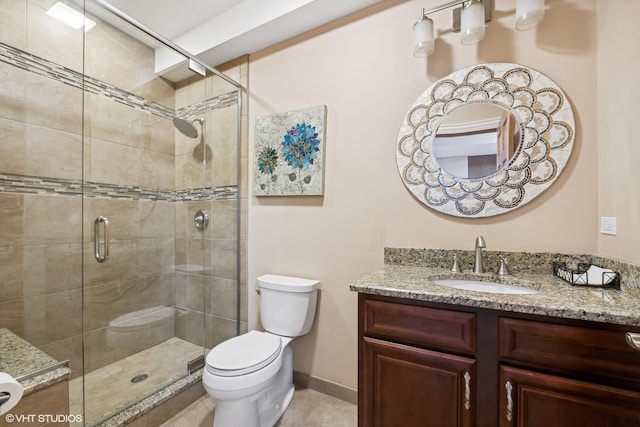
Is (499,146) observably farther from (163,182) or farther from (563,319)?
(163,182)

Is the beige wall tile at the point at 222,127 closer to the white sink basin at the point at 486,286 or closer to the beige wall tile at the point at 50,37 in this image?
the beige wall tile at the point at 50,37

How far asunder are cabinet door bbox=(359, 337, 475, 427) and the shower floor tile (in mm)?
1363

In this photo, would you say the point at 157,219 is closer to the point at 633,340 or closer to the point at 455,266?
the point at 455,266

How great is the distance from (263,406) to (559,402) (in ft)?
4.38

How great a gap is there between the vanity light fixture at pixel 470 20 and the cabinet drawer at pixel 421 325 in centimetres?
131

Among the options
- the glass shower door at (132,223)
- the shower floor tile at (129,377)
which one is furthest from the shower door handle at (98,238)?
the shower floor tile at (129,377)

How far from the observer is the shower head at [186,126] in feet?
7.50

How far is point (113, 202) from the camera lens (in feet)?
6.74

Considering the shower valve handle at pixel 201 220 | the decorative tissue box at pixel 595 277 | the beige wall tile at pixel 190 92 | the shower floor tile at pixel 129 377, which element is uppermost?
the beige wall tile at pixel 190 92

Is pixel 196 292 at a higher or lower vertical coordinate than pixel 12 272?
lower

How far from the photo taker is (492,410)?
0.95 m

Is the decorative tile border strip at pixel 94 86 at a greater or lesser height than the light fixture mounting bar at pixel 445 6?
lesser

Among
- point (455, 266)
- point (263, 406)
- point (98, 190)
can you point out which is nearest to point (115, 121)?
point (98, 190)

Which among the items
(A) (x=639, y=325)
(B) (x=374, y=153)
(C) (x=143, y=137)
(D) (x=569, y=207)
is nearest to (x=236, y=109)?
(C) (x=143, y=137)
